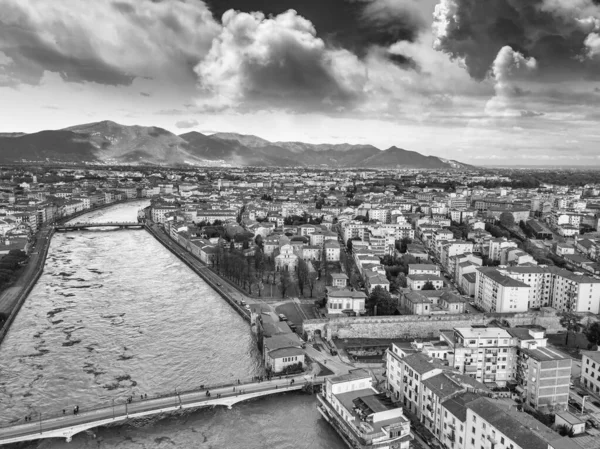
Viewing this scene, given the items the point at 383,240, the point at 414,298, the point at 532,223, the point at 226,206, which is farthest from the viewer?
the point at 226,206

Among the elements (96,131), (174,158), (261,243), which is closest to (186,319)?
(261,243)

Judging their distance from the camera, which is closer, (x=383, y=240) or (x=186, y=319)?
(x=186, y=319)

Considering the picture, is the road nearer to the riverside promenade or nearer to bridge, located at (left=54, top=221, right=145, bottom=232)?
bridge, located at (left=54, top=221, right=145, bottom=232)

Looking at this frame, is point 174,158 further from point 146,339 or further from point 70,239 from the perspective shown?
point 146,339

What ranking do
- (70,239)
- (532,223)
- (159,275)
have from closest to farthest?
(159,275), (70,239), (532,223)

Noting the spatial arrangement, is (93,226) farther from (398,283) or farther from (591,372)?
(591,372)

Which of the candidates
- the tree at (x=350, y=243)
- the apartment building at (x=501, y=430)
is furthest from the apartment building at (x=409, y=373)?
the tree at (x=350, y=243)

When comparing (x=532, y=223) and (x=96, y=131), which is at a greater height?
(x=96, y=131)
